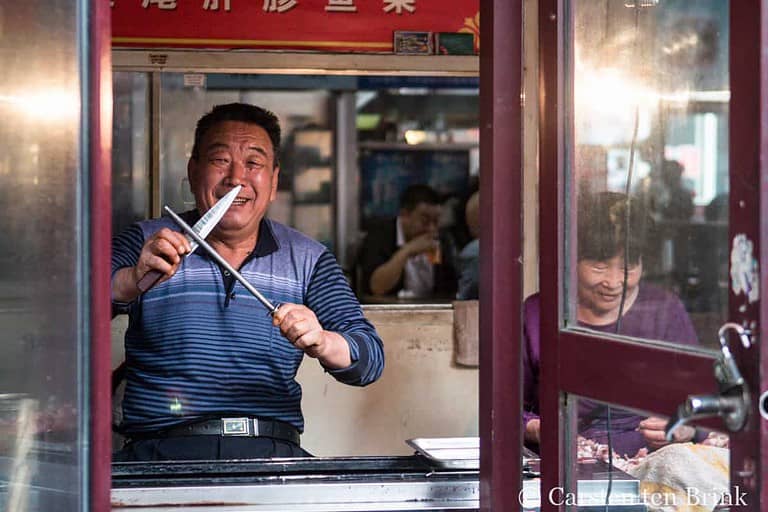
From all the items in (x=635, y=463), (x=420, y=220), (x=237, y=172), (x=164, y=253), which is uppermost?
(x=237, y=172)

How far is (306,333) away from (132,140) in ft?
6.00

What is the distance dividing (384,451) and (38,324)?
2713mm

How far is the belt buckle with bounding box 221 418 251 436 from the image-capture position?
2.62 metres

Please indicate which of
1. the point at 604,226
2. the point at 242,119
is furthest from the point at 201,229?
the point at 604,226

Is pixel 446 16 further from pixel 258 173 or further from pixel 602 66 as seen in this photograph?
pixel 602 66

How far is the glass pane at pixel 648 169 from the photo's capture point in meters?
1.39

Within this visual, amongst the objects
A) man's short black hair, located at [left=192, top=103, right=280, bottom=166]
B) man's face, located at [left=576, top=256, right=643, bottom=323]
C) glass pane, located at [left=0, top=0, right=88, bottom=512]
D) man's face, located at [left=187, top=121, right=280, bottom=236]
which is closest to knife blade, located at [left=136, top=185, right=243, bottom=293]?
man's face, located at [left=187, top=121, right=280, bottom=236]

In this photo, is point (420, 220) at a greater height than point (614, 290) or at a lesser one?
greater

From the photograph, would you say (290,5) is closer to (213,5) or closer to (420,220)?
(213,5)

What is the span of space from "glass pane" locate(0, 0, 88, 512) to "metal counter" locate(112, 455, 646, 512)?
48 cm

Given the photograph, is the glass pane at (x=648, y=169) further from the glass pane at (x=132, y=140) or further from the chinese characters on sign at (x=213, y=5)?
the glass pane at (x=132, y=140)

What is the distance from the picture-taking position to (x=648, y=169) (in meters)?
1.58

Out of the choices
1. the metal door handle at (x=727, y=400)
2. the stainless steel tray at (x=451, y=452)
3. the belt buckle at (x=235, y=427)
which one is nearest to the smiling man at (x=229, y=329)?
the belt buckle at (x=235, y=427)

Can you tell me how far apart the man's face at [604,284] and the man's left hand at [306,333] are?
0.86m
